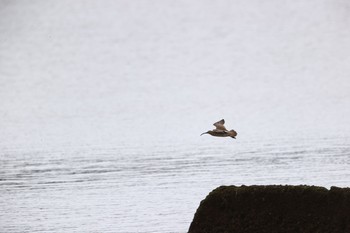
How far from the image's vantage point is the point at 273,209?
184 inches

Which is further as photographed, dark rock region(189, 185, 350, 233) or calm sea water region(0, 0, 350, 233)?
calm sea water region(0, 0, 350, 233)

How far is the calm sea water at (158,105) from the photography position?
32.0 ft

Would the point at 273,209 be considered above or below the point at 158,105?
below

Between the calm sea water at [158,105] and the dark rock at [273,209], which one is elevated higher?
the calm sea water at [158,105]

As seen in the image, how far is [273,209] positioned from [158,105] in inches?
388

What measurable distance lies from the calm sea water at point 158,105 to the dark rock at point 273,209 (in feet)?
10.6

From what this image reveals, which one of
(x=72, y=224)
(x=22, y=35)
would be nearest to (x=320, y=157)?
(x=72, y=224)

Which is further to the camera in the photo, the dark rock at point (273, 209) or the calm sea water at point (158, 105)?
the calm sea water at point (158, 105)

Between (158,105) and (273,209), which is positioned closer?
(273,209)

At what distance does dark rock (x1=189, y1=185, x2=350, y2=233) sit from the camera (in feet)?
15.2

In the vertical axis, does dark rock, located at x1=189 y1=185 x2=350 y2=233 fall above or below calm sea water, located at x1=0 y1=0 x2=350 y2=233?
below

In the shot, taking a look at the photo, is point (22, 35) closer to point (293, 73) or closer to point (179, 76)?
point (179, 76)

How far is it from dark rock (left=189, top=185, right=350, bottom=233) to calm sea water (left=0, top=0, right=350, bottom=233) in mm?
3218

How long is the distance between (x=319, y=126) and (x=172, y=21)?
15.3 feet
